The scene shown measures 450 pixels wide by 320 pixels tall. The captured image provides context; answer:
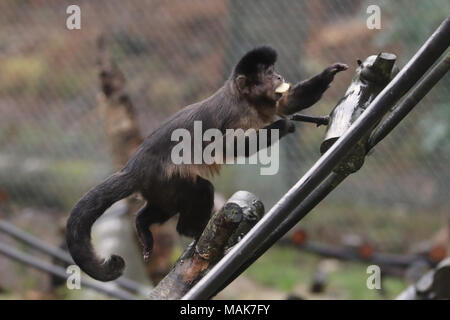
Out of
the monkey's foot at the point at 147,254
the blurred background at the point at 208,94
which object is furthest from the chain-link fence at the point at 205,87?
the monkey's foot at the point at 147,254

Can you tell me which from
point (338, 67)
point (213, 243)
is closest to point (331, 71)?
point (338, 67)

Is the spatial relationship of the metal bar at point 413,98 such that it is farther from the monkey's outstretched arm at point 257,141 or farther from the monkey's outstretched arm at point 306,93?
the monkey's outstretched arm at point 257,141

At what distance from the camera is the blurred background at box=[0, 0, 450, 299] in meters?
4.51

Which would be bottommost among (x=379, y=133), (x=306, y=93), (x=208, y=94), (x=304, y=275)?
(x=304, y=275)

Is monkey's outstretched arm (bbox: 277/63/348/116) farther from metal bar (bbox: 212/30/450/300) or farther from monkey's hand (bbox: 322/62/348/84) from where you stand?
metal bar (bbox: 212/30/450/300)

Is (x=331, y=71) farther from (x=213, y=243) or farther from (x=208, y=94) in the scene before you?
(x=208, y=94)

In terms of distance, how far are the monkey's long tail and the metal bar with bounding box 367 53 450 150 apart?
83 cm

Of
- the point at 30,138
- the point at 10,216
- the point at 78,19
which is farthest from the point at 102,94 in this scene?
the point at 10,216

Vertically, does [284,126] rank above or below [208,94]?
below

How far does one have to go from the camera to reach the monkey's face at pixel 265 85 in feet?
8.15

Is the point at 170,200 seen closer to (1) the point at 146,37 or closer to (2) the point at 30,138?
(1) the point at 146,37

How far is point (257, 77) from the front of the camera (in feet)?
8.14

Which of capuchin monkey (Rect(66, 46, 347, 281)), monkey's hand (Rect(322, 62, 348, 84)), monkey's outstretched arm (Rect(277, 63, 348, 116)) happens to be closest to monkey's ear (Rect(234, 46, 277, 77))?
capuchin monkey (Rect(66, 46, 347, 281))

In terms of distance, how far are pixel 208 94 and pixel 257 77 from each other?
7.13 ft
